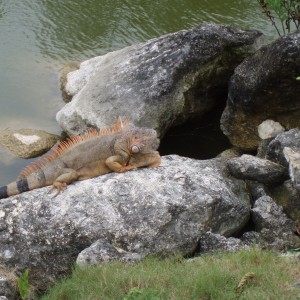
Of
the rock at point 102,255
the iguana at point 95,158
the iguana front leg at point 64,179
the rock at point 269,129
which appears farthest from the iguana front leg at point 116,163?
the rock at point 269,129

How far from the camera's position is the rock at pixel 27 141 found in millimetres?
9422

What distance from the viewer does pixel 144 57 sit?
9383mm

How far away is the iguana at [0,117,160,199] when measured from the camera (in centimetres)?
704

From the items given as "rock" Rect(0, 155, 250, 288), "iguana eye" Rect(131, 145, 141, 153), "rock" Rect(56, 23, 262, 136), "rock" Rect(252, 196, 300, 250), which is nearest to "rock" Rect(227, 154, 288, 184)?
"rock" Rect(252, 196, 300, 250)

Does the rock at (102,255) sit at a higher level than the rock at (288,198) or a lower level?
lower

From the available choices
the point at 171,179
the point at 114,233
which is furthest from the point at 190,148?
the point at 114,233

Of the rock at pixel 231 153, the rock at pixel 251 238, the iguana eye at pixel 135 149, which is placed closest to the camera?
the rock at pixel 251 238

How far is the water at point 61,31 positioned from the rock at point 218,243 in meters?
4.14

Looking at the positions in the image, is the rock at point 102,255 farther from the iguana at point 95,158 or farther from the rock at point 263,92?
the rock at point 263,92

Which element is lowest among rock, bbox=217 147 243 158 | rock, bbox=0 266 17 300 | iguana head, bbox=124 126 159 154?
rock, bbox=0 266 17 300

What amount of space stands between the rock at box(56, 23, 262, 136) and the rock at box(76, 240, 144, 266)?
288 cm

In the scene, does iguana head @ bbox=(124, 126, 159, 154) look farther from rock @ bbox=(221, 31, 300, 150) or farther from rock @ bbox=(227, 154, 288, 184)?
rock @ bbox=(221, 31, 300, 150)

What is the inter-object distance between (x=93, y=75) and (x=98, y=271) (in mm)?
4676

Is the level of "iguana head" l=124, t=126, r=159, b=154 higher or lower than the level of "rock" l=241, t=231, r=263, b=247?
higher
